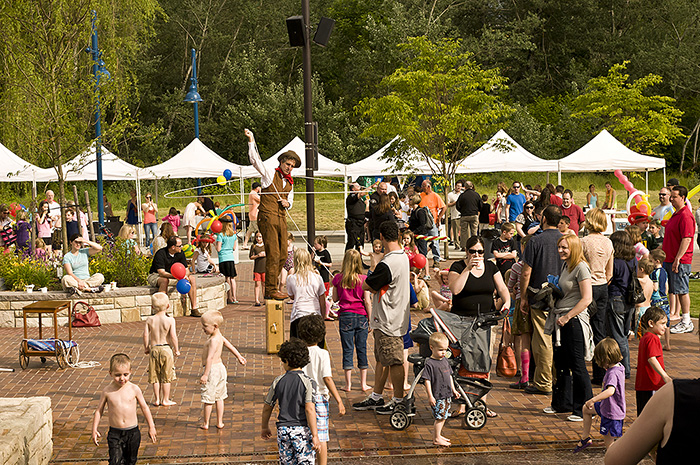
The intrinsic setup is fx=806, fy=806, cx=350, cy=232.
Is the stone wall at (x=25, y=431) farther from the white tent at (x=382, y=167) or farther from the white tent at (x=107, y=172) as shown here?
the white tent at (x=107, y=172)

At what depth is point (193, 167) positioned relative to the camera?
23.9m

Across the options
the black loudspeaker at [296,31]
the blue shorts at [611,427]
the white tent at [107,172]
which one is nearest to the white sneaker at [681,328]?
the blue shorts at [611,427]

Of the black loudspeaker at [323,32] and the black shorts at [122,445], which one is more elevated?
the black loudspeaker at [323,32]

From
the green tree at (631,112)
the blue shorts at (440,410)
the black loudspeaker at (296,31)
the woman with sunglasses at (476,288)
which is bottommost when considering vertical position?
the blue shorts at (440,410)

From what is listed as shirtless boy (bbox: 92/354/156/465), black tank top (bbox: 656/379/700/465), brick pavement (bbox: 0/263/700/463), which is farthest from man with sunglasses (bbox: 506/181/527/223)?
black tank top (bbox: 656/379/700/465)

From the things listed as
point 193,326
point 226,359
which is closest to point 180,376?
point 226,359

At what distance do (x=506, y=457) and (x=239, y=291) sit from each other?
33.8 feet

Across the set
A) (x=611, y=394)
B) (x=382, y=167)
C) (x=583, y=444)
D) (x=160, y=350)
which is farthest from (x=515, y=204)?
(x=611, y=394)

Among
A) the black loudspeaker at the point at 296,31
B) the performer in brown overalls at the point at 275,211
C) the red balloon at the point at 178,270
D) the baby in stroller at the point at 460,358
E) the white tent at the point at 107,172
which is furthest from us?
the white tent at the point at 107,172

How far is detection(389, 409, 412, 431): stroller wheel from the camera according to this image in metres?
7.23

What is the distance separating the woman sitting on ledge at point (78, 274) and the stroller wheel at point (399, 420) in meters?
7.17

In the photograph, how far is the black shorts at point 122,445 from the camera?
5.86 metres

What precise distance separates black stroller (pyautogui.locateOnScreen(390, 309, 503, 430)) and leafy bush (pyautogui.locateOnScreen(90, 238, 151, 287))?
25.2 ft

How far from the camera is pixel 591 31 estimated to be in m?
53.9
